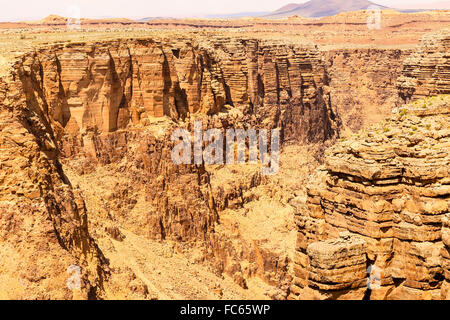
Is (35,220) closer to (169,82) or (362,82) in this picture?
(169,82)

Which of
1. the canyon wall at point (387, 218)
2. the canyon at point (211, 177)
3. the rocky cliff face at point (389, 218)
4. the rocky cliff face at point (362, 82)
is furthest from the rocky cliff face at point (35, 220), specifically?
the rocky cliff face at point (362, 82)

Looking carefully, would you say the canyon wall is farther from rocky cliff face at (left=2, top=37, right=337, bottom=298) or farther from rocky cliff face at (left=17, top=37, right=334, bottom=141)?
rocky cliff face at (left=17, top=37, right=334, bottom=141)

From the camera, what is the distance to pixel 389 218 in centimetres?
2239

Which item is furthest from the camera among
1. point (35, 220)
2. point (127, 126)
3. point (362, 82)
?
point (362, 82)

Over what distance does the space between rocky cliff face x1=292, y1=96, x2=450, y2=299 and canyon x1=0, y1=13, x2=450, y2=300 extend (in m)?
0.05

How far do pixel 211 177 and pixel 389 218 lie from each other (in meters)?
38.7

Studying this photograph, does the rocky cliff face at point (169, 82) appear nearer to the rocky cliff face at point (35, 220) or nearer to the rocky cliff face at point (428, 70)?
the rocky cliff face at point (35, 220)

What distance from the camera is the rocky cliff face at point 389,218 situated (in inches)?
842

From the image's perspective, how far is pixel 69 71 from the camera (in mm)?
49406

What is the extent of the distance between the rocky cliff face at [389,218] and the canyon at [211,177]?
0.05 meters

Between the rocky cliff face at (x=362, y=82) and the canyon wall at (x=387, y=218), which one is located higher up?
the canyon wall at (x=387, y=218)

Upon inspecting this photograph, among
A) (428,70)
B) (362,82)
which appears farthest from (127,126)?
(362,82)

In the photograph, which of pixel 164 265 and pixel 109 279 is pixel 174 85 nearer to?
pixel 164 265

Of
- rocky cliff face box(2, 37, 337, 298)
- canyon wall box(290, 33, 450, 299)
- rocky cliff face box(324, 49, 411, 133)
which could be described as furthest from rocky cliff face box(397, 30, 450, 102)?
canyon wall box(290, 33, 450, 299)
